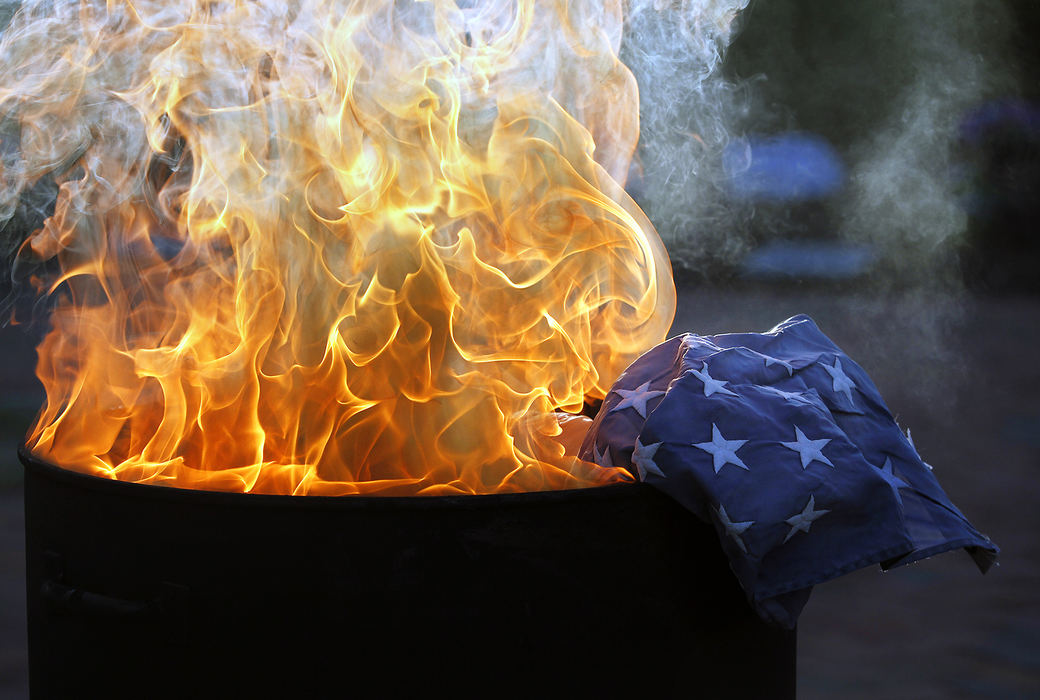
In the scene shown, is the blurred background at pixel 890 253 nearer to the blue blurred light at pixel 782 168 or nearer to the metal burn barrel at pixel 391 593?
the blue blurred light at pixel 782 168

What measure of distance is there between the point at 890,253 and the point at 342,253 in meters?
12.9

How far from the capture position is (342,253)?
2143 mm

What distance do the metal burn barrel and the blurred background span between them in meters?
1.69

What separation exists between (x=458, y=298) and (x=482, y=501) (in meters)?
0.62

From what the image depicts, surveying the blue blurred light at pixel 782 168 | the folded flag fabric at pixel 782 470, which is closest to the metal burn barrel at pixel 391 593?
the folded flag fabric at pixel 782 470

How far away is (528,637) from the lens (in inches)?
62.2

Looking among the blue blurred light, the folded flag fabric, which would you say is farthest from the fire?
the blue blurred light

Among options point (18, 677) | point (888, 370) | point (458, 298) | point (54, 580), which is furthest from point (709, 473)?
point (888, 370)

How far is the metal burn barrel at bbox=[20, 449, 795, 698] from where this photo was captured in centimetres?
155

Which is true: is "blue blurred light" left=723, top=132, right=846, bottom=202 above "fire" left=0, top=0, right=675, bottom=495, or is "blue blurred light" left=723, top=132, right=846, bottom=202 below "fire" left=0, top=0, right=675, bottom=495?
below

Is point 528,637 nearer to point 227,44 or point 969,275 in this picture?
point 227,44

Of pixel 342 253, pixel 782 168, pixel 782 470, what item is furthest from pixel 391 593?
pixel 782 168

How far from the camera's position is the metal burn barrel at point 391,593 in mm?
1555

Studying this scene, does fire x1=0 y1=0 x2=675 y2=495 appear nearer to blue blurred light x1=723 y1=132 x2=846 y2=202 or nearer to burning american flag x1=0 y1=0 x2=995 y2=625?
burning american flag x1=0 y1=0 x2=995 y2=625
